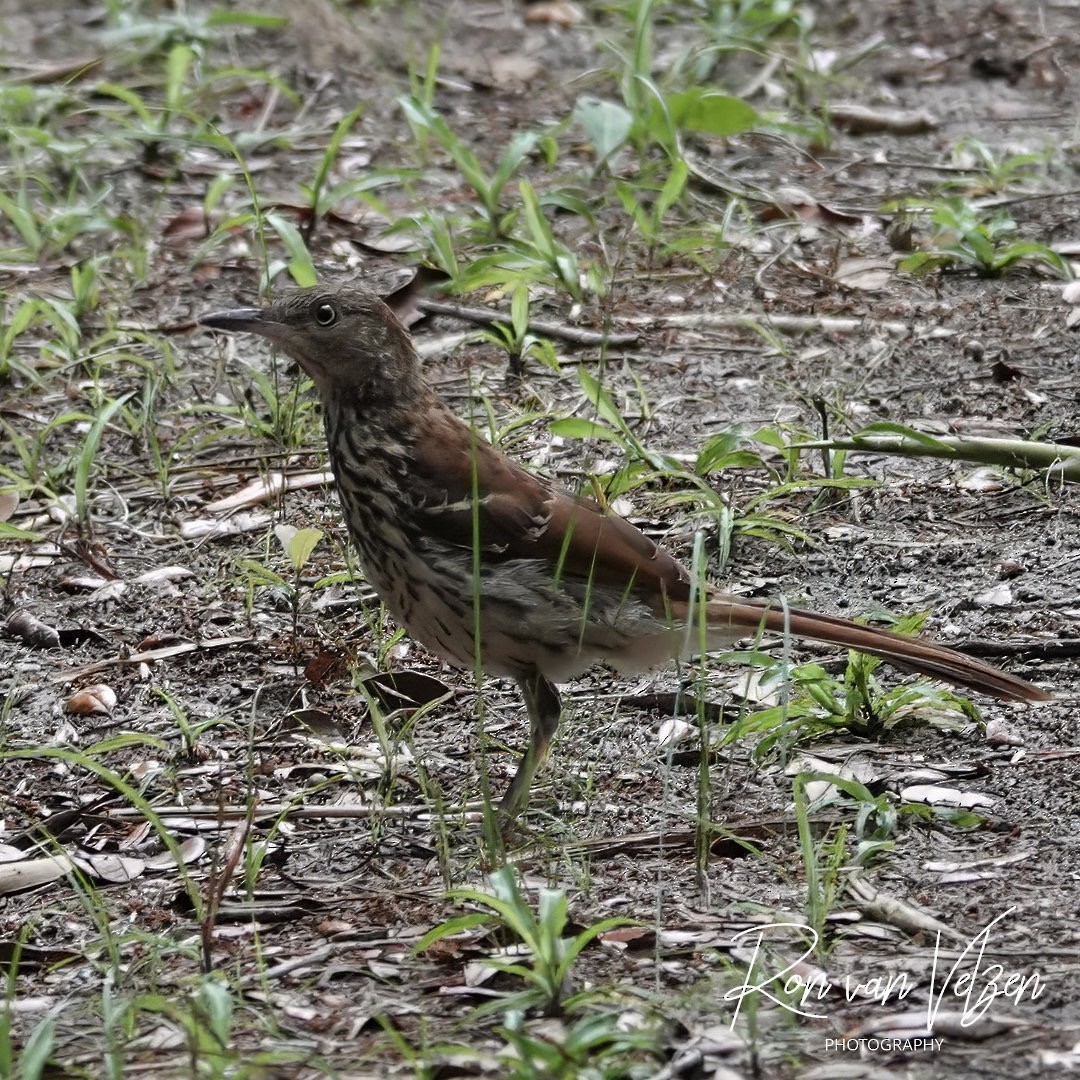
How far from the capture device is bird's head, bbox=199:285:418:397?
13.6 ft

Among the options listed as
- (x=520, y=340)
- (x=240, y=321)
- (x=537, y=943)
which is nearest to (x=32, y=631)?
(x=240, y=321)

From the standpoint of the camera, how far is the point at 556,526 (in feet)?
13.0

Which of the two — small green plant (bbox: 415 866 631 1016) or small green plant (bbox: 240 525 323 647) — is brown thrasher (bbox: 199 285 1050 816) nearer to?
small green plant (bbox: 240 525 323 647)

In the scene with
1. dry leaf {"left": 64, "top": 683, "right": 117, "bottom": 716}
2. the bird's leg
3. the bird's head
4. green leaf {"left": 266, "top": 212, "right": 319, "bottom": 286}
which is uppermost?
the bird's head

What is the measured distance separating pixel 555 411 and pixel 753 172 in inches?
86.4

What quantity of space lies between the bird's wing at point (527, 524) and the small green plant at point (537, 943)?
3.03ft

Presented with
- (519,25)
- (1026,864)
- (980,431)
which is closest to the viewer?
(1026,864)

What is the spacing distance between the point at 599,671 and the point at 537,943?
1666mm

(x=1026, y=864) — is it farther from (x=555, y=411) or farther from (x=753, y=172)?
(x=753, y=172)

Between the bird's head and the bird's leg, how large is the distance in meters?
0.77

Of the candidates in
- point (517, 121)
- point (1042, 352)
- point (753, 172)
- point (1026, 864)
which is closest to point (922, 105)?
point (753, 172)

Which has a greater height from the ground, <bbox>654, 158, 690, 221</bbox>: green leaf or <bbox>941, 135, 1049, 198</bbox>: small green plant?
<bbox>654, 158, 690, 221</bbox>: green leaf

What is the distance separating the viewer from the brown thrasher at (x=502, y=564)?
386 centimetres
